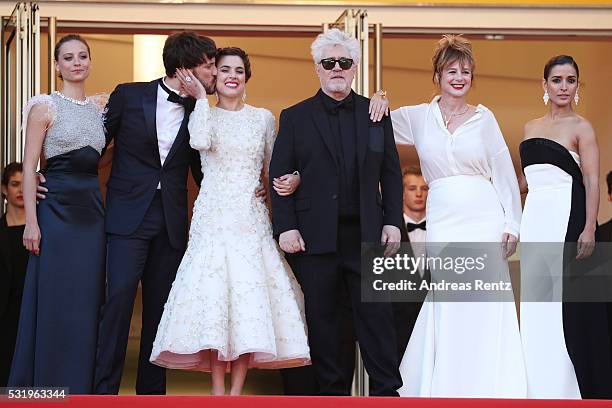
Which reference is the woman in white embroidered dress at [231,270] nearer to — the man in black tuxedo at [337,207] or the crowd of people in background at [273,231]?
the crowd of people in background at [273,231]

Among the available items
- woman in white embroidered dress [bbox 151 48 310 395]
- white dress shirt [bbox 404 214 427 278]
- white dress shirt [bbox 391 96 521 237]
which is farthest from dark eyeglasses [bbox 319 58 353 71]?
white dress shirt [bbox 404 214 427 278]

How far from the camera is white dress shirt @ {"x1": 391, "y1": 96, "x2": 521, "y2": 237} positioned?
5723 mm

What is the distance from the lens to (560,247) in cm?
592

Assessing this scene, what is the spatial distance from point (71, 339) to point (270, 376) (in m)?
2.31

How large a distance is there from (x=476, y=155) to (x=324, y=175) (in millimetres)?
690

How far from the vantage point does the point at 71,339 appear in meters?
5.63

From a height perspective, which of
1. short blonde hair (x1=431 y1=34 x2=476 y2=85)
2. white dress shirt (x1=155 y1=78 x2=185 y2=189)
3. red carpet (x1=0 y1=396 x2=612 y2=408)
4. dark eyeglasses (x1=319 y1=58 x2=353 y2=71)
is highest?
short blonde hair (x1=431 y1=34 x2=476 y2=85)

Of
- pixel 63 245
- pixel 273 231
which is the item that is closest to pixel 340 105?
pixel 273 231

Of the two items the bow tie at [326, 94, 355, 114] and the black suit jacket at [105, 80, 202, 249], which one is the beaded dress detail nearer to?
the black suit jacket at [105, 80, 202, 249]

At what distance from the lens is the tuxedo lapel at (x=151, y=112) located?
5.71m

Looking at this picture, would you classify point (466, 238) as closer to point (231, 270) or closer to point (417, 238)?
point (231, 270)

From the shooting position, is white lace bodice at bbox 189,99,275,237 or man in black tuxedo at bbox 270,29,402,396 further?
white lace bodice at bbox 189,99,275,237

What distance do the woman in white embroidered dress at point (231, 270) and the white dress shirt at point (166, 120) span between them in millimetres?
122

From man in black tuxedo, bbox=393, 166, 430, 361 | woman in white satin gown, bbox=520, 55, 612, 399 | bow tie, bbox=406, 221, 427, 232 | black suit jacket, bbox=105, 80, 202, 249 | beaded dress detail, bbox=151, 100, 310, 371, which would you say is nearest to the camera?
beaded dress detail, bbox=151, 100, 310, 371
